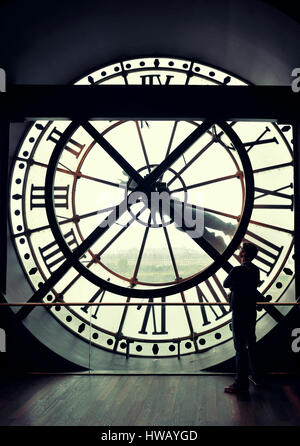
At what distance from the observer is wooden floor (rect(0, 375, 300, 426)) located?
89.0 inches

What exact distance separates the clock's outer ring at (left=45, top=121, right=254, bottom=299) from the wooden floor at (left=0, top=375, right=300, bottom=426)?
Result: 635mm

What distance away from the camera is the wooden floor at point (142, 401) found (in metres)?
2.26

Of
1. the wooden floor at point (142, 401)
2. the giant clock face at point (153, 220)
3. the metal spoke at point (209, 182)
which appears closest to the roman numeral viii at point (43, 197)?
the giant clock face at point (153, 220)

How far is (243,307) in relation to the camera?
2645 millimetres

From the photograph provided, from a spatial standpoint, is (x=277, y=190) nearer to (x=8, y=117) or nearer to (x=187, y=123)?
(x=187, y=123)

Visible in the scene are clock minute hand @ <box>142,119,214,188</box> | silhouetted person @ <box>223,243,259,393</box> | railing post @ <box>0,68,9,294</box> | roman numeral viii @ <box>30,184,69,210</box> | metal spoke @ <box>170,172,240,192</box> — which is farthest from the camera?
roman numeral viii @ <box>30,184,69,210</box>

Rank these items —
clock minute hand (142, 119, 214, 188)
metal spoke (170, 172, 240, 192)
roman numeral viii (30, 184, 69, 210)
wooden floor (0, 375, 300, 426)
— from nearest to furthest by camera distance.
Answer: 1. wooden floor (0, 375, 300, 426)
2. clock minute hand (142, 119, 214, 188)
3. metal spoke (170, 172, 240, 192)
4. roman numeral viii (30, 184, 69, 210)

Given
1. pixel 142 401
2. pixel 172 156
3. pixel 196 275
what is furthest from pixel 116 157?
pixel 142 401

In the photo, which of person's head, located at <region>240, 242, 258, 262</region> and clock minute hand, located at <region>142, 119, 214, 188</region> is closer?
person's head, located at <region>240, 242, 258, 262</region>

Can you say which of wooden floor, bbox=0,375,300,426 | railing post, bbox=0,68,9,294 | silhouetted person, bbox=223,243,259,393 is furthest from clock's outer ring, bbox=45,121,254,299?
wooden floor, bbox=0,375,300,426

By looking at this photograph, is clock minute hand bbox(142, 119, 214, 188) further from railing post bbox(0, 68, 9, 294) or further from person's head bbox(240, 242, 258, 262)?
railing post bbox(0, 68, 9, 294)

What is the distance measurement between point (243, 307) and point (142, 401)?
2.75 feet

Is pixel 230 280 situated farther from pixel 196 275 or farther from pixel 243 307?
pixel 196 275

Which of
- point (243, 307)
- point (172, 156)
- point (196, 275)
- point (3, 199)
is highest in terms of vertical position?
point (172, 156)
